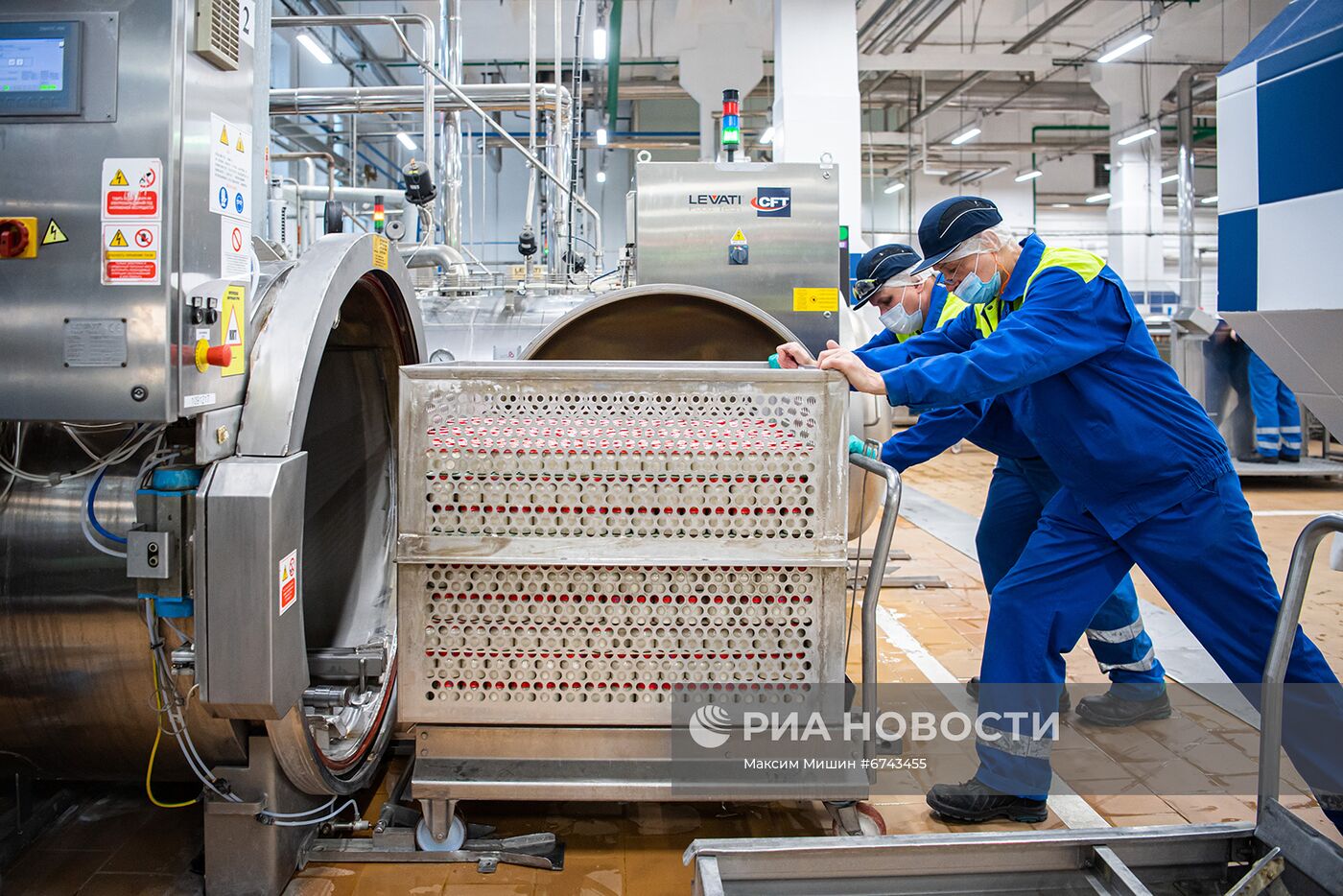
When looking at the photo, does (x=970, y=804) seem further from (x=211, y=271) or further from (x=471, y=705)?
(x=211, y=271)

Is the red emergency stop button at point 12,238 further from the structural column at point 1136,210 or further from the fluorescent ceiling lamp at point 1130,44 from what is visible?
the structural column at point 1136,210

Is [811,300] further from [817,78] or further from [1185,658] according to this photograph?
[817,78]

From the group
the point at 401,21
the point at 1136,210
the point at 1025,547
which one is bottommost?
the point at 1025,547

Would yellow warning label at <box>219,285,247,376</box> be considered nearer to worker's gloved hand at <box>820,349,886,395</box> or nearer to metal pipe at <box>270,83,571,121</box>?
worker's gloved hand at <box>820,349,886,395</box>

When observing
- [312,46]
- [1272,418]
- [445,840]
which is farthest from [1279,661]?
[312,46]

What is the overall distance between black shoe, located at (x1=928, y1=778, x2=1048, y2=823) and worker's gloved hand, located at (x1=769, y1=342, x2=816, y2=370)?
42.2 inches

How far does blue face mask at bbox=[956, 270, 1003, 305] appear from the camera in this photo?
223 centimetres

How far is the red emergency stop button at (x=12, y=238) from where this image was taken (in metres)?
1.44

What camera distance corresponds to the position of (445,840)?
1949 millimetres

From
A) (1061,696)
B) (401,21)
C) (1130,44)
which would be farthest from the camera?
(1130,44)

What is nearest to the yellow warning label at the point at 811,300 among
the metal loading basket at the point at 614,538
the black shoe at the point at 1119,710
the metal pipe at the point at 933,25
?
the black shoe at the point at 1119,710

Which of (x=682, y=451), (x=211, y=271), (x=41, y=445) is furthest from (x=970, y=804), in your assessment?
(x=41, y=445)

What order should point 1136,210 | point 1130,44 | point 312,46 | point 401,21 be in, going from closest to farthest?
1. point 401,21
2. point 312,46
3. point 1130,44
4. point 1136,210

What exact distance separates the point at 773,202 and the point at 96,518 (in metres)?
2.42
